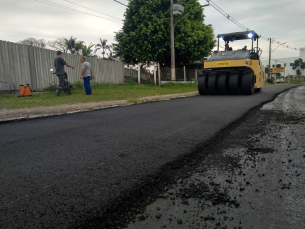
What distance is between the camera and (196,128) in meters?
4.32

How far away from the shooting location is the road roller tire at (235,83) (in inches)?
452

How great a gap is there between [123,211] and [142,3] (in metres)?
28.1

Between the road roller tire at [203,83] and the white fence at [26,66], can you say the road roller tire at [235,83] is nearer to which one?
the road roller tire at [203,83]

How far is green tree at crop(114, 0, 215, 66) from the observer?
85.0ft

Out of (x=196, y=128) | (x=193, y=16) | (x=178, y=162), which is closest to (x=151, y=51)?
(x=193, y=16)

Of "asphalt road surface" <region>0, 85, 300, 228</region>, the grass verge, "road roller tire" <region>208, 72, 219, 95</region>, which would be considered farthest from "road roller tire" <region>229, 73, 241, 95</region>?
"asphalt road surface" <region>0, 85, 300, 228</region>

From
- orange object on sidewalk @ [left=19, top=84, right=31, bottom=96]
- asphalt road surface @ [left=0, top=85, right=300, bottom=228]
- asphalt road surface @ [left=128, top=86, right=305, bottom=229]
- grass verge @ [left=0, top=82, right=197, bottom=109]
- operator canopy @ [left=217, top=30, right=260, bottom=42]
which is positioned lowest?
asphalt road surface @ [left=128, top=86, right=305, bottom=229]

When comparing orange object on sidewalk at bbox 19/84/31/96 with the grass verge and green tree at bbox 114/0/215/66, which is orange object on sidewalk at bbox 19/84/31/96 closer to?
the grass verge

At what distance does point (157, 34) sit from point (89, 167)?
24714 millimetres

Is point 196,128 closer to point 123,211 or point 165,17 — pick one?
point 123,211

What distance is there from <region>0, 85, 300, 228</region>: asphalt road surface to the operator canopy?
9.67 meters

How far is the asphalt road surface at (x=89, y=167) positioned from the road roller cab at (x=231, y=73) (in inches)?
288

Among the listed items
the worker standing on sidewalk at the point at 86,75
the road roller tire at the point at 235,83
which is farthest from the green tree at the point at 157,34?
the worker standing on sidewalk at the point at 86,75

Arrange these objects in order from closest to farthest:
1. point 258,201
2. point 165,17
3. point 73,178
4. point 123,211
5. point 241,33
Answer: point 123,211, point 258,201, point 73,178, point 241,33, point 165,17
